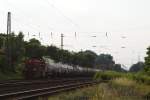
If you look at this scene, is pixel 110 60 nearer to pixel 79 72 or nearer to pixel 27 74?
pixel 79 72

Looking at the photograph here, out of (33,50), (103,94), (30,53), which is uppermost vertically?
(33,50)

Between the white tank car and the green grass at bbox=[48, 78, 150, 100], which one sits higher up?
the white tank car

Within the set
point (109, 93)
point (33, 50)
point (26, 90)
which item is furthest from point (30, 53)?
point (109, 93)

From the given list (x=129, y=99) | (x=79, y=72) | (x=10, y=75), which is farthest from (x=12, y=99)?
(x=79, y=72)

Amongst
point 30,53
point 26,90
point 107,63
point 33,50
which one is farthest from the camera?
point 107,63

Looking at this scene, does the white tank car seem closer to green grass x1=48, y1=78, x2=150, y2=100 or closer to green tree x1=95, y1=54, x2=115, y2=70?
green grass x1=48, y1=78, x2=150, y2=100

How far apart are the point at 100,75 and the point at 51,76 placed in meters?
10.3

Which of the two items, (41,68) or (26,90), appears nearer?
(26,90)

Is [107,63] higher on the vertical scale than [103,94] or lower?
higher

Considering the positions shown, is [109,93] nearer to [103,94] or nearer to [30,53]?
[103,94]

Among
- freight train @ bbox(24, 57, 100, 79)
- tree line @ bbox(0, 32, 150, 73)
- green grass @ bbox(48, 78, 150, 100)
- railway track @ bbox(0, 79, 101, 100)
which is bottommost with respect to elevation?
green grass @ bbox(48, 78, 150, 100)

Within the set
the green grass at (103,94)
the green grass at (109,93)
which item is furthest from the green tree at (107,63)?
the green grass at (103,94)

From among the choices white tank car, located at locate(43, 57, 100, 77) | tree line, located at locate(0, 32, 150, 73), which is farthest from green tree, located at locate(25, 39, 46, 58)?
white tank car, located at locate(43, 57, 100, 77)

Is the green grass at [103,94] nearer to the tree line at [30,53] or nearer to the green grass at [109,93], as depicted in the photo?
the green grass at [109,93]
